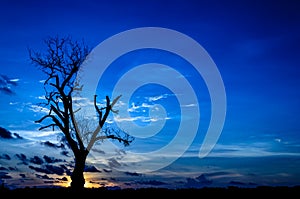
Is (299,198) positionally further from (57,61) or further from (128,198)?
(57,61)

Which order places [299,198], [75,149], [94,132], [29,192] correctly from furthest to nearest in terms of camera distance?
1. [94,132]
2. [75,149]
3. [29,192]
4. [299,198]

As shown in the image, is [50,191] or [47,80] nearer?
[50,191]

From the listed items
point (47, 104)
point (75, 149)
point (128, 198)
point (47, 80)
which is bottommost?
point (128, 198)

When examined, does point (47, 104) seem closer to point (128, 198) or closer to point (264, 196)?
point (128, 198)

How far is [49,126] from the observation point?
24531 millimetres

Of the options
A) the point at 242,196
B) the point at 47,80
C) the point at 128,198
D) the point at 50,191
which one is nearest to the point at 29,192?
the point at 50,191

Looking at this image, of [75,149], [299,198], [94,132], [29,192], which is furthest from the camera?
Answer: [94,132]

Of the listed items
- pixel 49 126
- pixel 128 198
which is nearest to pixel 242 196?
pixel 128 198

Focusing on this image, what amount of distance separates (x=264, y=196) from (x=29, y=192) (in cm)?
1011

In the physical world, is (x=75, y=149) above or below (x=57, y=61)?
below

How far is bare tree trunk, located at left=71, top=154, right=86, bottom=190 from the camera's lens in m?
22.6

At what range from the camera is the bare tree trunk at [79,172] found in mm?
22641

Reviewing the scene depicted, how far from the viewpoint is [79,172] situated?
904 inches

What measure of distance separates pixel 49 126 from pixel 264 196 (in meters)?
16.6
